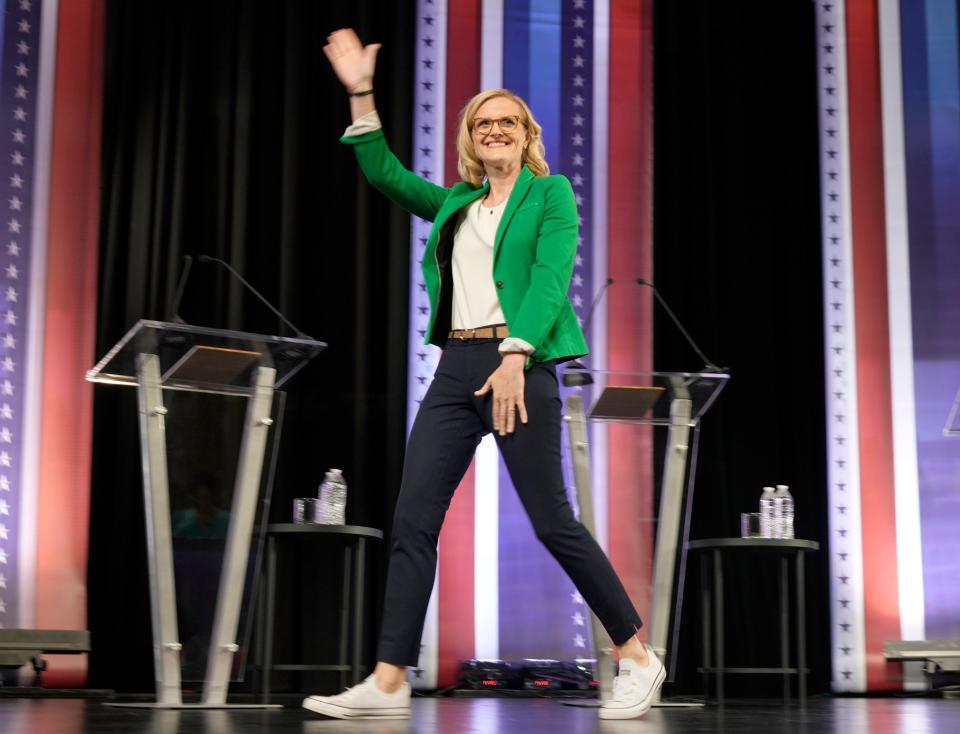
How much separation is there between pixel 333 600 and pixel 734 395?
5.58 ft

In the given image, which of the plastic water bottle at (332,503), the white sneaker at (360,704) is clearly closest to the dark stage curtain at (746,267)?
the plastic water bottle at (332,503)

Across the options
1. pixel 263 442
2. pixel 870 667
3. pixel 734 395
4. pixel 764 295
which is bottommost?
pixel 870 667

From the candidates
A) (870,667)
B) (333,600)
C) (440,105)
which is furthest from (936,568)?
(440,105)

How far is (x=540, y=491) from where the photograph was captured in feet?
8.17

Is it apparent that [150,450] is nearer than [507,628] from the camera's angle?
Yes

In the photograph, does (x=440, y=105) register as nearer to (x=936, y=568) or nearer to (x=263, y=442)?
(x=263, y=442)

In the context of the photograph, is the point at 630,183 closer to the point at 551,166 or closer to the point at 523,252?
the point at 551,166

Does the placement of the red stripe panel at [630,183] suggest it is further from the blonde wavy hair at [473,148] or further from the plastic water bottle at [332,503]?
the blonde wavy hair at [473,148]

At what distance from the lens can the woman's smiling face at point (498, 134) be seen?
268 cm

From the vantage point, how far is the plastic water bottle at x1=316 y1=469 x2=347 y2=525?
3.95m

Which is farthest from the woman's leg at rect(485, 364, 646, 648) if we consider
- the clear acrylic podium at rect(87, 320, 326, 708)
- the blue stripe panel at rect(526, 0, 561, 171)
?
the blue stripe panel at rect(526, 0, 561, 171)

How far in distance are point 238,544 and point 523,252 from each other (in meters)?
1.02

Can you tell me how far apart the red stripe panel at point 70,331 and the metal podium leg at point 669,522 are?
1.94m

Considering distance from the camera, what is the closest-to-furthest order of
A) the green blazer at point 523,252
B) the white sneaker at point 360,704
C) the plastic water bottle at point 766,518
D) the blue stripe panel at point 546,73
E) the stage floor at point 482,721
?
the stage floor at point 482,721, the white sneaker at point 360,704, the green blazer at point 523,252, the plastic water bottle at point 766,518, the blue stripe panel at point 546,73
